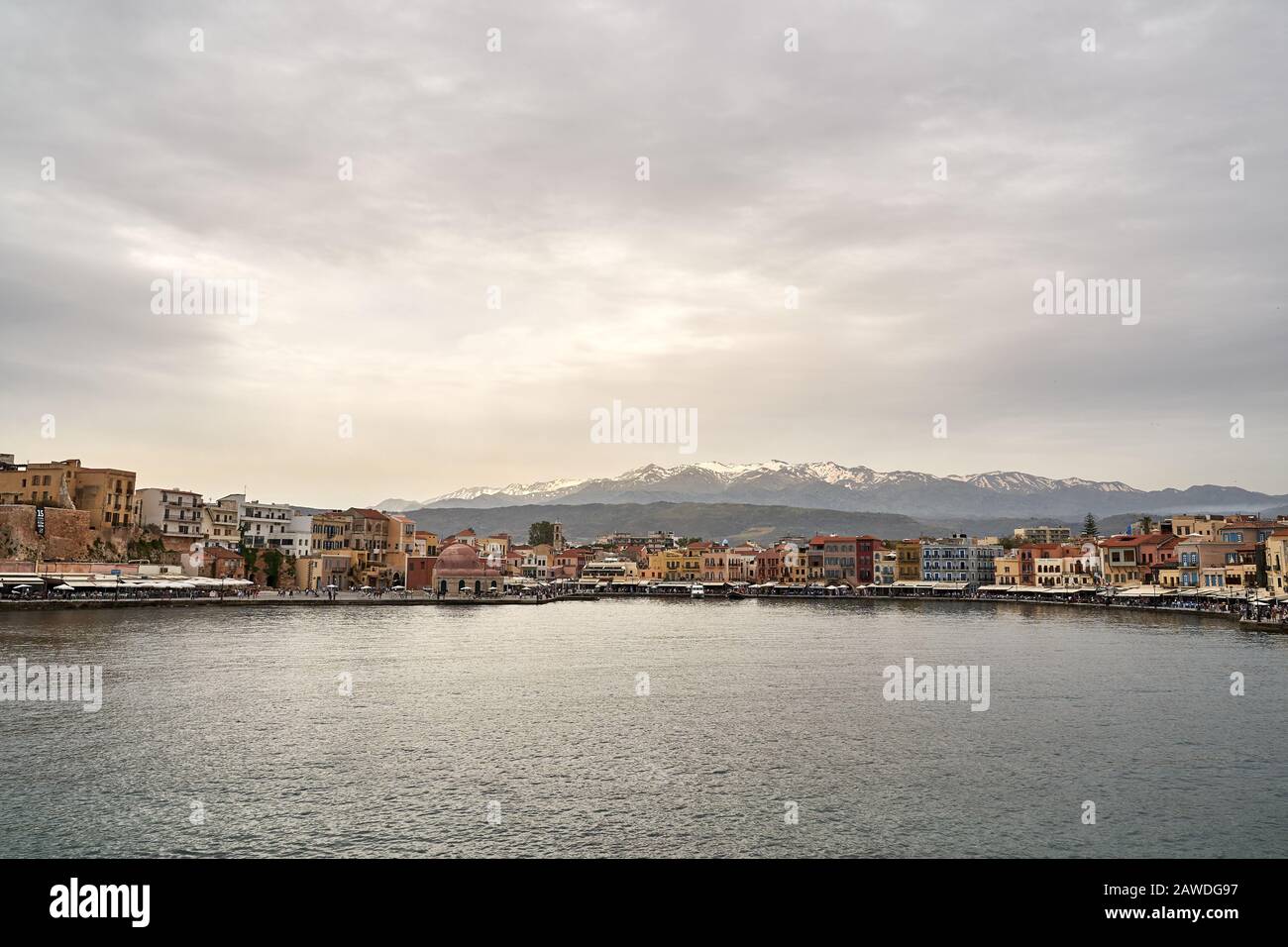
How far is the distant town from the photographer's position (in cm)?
9294

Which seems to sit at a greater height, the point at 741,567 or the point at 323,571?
the point at 323,571

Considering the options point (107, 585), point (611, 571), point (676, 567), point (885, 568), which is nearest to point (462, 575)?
point (107, 585)

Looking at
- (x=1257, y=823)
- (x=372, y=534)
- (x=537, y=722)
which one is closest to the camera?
(x=1257, y=823)

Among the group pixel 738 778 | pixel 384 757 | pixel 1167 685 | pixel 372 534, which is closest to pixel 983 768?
pixel 738 778

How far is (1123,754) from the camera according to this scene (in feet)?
101

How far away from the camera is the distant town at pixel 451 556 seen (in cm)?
9294

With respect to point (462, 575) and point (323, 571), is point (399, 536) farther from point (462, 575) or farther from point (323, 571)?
point (462, 575)

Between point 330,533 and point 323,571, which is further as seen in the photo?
point 330,533

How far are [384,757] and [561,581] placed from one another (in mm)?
139103

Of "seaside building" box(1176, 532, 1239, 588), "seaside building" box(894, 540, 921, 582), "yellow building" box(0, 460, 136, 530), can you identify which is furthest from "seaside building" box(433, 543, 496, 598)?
"seaside building" box(1176, 532, 1239, 588)

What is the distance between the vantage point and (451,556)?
124m

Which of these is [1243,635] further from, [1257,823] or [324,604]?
[324,604]

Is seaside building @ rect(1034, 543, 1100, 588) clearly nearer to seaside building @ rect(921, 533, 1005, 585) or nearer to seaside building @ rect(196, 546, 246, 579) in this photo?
seaside building @ rect(921, 533, 1005, 585)

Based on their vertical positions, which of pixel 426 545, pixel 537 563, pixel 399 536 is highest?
pixel 399 536
